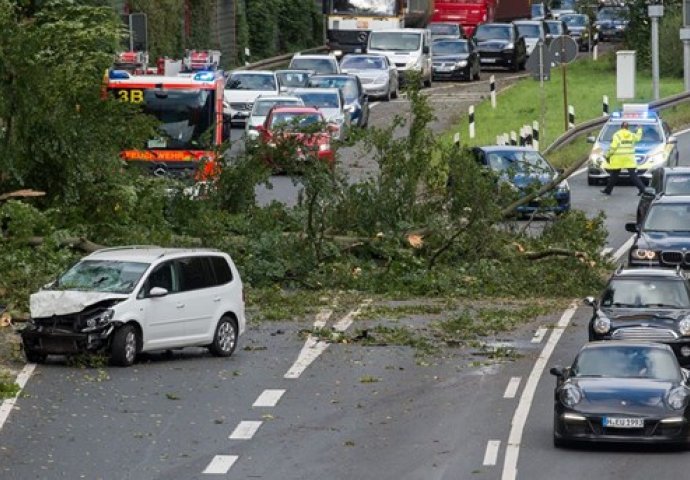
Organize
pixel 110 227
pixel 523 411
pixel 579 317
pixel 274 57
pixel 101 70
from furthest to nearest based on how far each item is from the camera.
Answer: pixel 274 57
pixel 101 70
pixel 110 227
pixel 579 317
pixel 523 411

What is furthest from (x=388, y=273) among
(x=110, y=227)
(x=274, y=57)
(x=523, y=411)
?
(x=274, y=57)

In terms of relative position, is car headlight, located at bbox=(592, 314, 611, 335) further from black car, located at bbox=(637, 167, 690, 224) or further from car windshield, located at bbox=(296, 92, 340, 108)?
car windshield, located at bbox=(296, 92, 340, 108)

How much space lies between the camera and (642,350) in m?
22.0

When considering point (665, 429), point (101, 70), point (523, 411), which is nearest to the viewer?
point (665, 429)

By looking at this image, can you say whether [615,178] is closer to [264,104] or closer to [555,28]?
[264,104]

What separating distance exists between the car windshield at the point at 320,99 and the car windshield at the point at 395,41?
48.1 ft

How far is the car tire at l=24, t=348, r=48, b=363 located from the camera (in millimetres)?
25203

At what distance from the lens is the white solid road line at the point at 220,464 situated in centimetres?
1961

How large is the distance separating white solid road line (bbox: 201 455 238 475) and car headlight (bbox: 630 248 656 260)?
561 inches

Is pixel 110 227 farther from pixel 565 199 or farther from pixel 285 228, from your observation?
pixel 565 199

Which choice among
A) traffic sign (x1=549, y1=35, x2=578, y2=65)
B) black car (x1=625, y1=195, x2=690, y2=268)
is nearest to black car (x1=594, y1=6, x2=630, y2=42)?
traffic sign (x1=549, y1=35, x2=578, y2=65)

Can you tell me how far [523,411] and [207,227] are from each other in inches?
423

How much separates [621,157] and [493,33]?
34.4m

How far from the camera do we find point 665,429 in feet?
67.3
